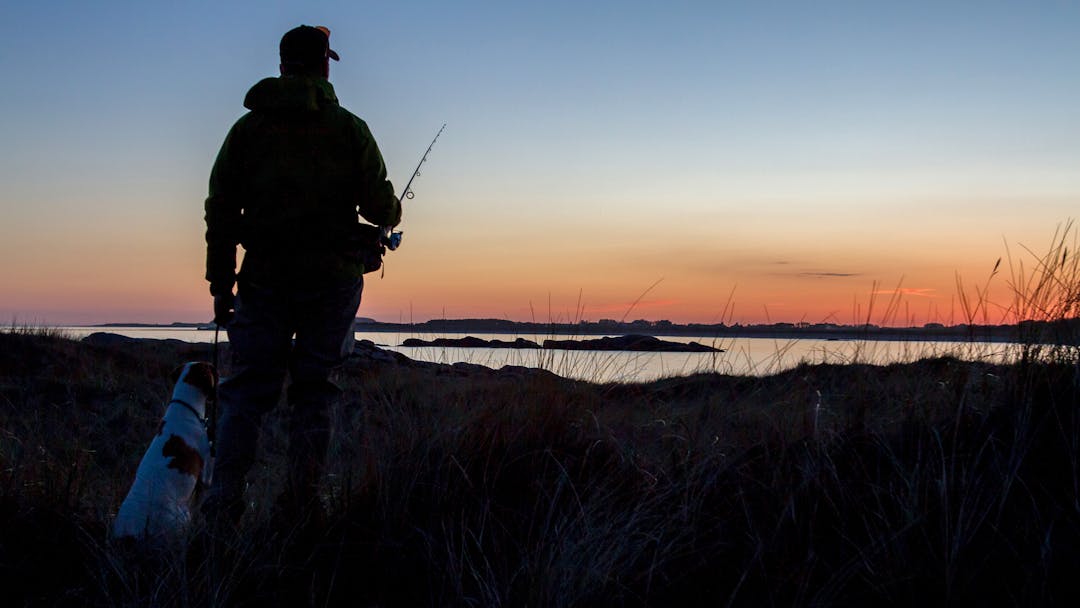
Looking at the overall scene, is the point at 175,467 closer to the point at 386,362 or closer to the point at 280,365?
the point at 280,365

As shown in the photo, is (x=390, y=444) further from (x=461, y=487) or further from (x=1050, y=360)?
(x=1050, y=360)

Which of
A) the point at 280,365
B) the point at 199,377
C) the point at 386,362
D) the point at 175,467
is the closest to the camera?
the point at 175,467

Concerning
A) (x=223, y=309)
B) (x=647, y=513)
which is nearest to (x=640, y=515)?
(x=647, y=513)

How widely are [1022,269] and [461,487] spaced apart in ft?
9.81

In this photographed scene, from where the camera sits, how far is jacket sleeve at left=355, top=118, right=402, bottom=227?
345cm

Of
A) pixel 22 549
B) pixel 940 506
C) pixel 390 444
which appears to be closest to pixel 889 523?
pixel 940 506

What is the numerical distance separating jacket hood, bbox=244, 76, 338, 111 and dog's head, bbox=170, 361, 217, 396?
114cm

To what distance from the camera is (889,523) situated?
262cm

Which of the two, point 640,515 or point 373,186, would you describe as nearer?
point 640,515

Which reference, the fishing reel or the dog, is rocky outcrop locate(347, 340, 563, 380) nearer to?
the fishing reel

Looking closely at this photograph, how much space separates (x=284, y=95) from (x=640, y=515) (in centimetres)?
227

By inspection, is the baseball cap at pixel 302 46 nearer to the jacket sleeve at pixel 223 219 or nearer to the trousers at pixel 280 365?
the jacket sleeve at pixel 223 219

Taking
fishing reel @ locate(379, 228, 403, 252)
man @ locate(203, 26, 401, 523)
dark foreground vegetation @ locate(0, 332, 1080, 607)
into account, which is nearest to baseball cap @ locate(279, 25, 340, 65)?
man @ locate(203, 26, 401, 523)

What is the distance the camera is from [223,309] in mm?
3311
